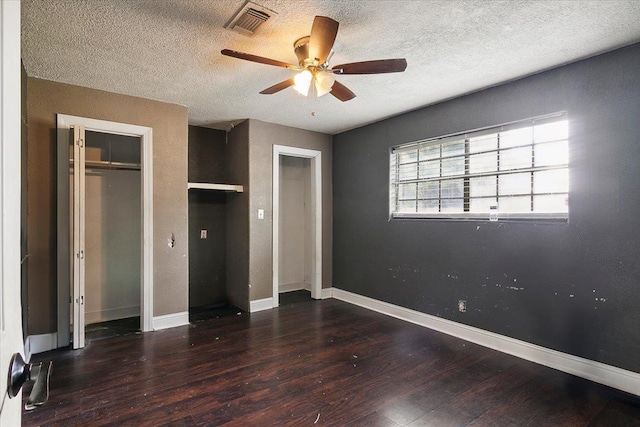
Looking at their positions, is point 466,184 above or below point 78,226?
above

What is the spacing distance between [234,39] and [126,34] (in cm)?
75

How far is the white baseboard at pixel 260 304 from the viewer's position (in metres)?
4.25

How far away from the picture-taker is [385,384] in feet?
8.07

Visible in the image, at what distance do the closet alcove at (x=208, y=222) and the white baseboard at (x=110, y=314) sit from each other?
0.70 metres

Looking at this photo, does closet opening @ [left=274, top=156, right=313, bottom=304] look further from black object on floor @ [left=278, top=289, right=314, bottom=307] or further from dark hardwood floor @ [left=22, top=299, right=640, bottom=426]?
dark hardwood floor @ [left=22, top=299, right=640, bottom=426]

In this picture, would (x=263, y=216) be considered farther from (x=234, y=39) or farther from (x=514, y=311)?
(x=514, y=311)

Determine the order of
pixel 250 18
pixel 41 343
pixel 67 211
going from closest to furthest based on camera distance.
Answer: pixel 250 18 → pixel 41 343 → pixel 67 211

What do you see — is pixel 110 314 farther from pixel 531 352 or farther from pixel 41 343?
pixel 531 352

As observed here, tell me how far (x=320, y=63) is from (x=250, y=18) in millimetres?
523

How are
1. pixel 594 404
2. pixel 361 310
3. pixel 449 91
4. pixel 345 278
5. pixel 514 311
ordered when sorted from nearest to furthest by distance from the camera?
pixel 594 404, pixel 514 311, pixel 449 91, pixel 361 310, pixel 345 278

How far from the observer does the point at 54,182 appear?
3.09 metres

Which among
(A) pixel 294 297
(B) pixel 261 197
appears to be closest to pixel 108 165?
(B) pixel 261 197

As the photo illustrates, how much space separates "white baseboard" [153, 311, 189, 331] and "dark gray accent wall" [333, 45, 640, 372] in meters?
2.59

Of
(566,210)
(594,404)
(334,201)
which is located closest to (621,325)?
(594,404)
